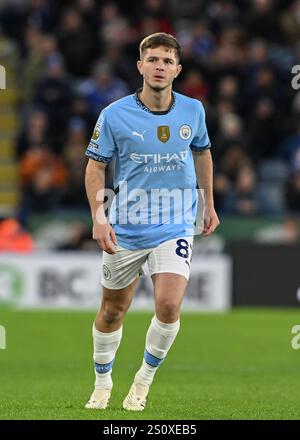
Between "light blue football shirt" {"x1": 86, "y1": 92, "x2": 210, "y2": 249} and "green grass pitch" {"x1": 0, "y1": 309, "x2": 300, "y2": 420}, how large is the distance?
1.18 meters

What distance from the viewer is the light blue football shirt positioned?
26.8 feet

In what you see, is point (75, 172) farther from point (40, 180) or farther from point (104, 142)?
point (104, 142)

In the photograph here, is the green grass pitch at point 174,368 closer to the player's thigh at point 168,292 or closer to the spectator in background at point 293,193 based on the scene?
the player's thigh at point 168,292

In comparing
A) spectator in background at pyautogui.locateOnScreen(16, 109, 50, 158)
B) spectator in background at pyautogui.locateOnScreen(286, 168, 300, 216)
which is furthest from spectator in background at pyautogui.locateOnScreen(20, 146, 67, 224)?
spectator in background at pyautogui.locateOnScreen(286, 168, 300, 216)

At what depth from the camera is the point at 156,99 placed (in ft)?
27.0

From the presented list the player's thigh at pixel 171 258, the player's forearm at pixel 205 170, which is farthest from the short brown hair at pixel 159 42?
the player's thigh at pixel 171 258

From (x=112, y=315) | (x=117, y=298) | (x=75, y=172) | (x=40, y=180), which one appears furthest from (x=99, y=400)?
(x=40, y=180)

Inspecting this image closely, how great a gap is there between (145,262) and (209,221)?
51 centimetres

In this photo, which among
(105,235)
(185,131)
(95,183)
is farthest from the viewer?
(185,131)

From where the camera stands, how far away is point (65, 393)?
30.8 feet

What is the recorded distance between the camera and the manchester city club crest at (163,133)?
8.19 m

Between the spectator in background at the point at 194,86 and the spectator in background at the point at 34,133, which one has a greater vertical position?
the spectator in background at the point at 194,86

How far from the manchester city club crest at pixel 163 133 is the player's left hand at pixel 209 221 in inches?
23.1

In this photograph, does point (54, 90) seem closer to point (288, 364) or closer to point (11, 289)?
point (11, 289)
